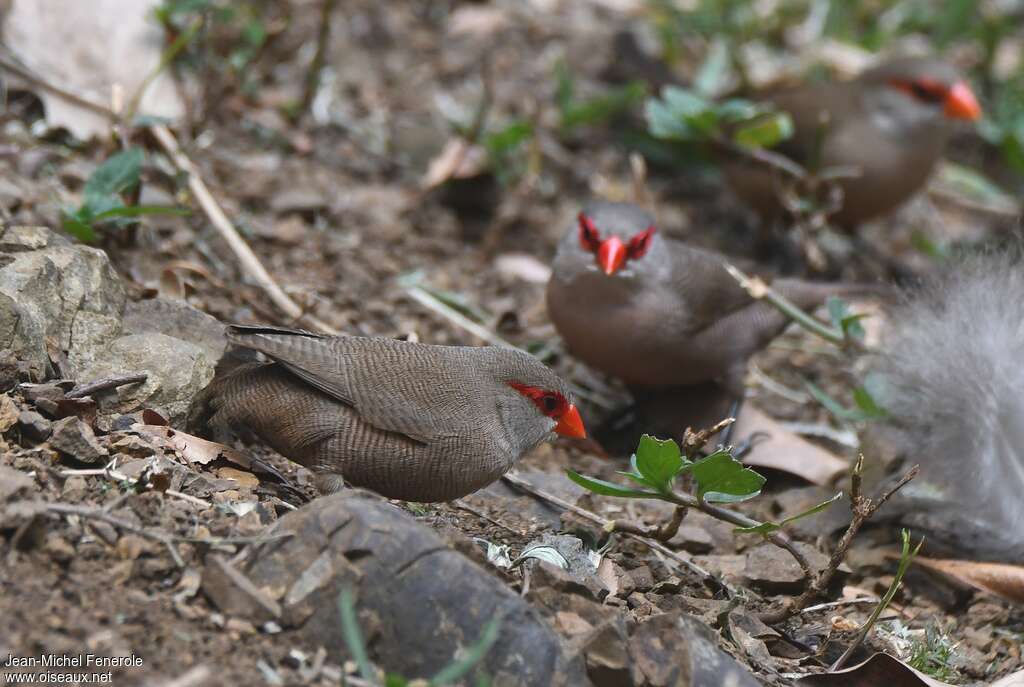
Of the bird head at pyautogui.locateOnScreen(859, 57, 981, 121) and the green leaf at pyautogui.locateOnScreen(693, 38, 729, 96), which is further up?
the green leaf at pyautogui.locateOnScreen(693, 38, 729, 96)

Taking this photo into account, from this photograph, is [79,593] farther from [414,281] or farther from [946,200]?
[946,200]

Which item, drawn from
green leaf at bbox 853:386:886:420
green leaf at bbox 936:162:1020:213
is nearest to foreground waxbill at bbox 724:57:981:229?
green leaf at bbox 936:162:1020:213

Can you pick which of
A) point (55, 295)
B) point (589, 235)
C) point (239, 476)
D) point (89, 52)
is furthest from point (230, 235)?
point (239, 476)

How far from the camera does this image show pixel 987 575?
4020 millimetres

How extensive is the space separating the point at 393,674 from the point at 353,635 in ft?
1.01

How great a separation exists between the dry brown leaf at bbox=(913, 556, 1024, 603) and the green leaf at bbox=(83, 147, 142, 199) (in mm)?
3079

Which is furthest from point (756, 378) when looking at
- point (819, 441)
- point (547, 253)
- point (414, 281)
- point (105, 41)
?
point (105, 41)

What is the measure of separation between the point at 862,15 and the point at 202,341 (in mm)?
6565

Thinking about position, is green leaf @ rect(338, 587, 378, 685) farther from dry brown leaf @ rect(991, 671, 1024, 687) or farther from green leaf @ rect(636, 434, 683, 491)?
dry brown leaf @ rect(991, 671, 1024, 687)

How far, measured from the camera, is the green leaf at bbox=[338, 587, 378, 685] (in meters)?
2.28

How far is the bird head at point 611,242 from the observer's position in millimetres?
4941

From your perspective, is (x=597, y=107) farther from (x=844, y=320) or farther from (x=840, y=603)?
(x=840, y=603)

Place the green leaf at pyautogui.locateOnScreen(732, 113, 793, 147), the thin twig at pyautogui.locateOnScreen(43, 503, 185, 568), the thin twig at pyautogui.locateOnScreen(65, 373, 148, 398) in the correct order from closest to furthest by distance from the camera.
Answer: the thin twig at pyautogui.locateOnScreen(43, 503, 185, 568), the thin twig at pyautogui.locateOnScreen(65, 373, 148, 398), the green leaf at pyautogui.locateOnScreen(732, 113, 793, 147)

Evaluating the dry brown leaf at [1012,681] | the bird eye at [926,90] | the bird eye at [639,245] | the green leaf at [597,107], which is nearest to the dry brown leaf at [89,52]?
the bird eye at [639,245]
